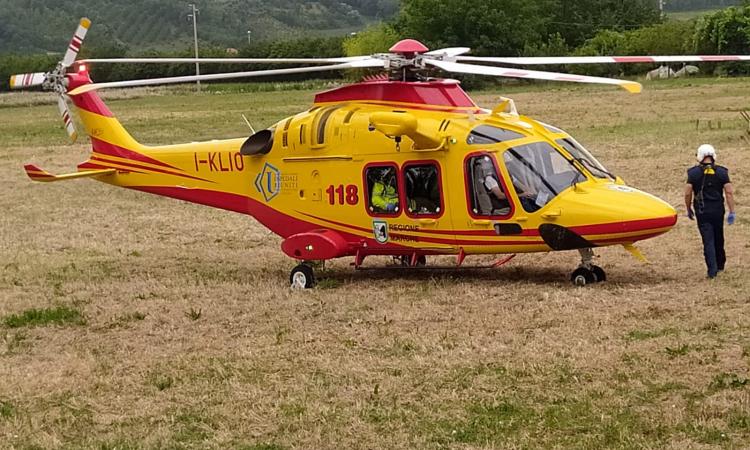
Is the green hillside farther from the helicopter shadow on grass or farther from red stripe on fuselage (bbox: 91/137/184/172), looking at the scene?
the helicopter shadow on grass

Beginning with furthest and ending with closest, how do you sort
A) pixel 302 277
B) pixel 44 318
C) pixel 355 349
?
pixel 302 277
pixel 44 318
pixel 355 349

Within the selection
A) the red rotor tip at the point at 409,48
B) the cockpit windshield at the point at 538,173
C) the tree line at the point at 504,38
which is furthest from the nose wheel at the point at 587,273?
the tree line at the point at 504,38

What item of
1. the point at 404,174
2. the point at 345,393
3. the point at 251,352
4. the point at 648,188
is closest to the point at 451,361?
the point at 345,393

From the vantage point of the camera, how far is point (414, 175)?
11.8 m

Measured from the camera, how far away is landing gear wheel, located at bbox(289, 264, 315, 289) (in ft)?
39.9

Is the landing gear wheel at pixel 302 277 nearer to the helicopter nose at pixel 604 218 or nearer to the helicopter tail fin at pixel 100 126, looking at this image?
the helicopter nose at pixel 604 218

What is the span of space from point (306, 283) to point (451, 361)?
398cm

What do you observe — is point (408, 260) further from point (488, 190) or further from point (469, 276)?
point (488, 190)

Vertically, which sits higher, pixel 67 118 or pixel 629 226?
pixel 67 118

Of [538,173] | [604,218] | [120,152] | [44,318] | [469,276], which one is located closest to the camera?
[604,218]

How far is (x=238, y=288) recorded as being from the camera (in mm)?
12141

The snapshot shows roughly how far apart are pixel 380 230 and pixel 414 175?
78 cm

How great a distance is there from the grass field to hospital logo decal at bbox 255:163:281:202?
106cm

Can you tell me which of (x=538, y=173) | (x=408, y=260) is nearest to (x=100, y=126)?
(x=408, y=260)
